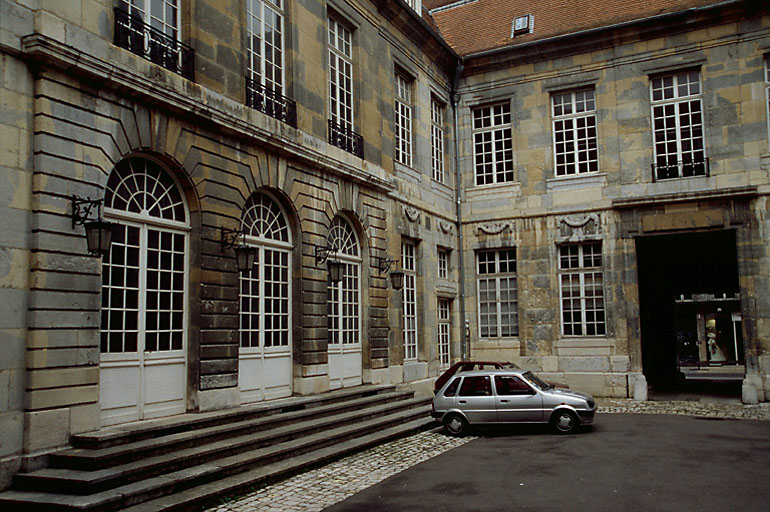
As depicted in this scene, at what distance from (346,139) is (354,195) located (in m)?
1.13

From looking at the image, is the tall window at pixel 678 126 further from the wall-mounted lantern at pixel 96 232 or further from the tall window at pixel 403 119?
the wall-mounted lantern at pixel 96 232

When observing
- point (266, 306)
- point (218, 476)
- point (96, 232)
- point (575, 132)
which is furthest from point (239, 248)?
point (575, 132)

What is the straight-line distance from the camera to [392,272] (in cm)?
1466

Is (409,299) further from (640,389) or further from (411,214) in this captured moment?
(640,389)

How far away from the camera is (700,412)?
1434 cm

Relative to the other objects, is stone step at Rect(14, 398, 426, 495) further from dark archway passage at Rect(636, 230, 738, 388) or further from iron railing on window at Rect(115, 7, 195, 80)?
dark archway passage at Rect(636, 230, 738, 388)

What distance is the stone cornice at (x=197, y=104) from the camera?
751 centimetres

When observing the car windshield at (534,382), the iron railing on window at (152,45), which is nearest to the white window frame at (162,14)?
the iron railing on window at (152,45)

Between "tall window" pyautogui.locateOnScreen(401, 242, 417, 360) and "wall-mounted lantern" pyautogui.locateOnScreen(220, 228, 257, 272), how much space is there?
6240 millimetres

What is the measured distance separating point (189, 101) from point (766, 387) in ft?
44.6

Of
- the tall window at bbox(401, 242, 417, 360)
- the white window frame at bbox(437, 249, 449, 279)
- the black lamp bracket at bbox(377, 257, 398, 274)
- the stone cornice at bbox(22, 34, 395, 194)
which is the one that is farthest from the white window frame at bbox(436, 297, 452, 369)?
the stone cornice at bbox(22, 34, 395, 194)

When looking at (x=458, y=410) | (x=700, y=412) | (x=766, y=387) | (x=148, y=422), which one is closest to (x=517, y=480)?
(x=458, y=410)

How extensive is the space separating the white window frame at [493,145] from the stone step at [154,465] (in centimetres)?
1035

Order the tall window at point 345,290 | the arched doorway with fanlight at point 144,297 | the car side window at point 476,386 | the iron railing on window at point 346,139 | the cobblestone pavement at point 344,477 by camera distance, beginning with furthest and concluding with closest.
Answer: the iron railing on window at point 346,139 < the tall window at point 345,290 < the car side window at point 476,386 < the arched doorway with fanlight at point 144,297 < the cobblestone pavement at point 344,477
